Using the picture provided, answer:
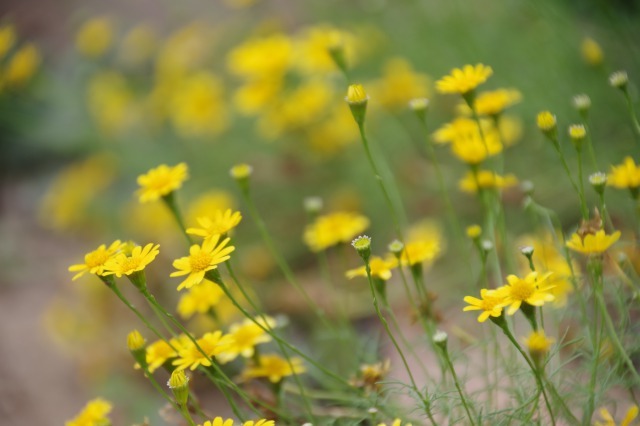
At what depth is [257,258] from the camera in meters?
2.09

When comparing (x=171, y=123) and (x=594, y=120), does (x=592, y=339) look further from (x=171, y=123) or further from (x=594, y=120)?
(x=171, y=123)

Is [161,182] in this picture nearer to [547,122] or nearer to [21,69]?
[547,122]

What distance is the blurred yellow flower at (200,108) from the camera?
88.4 inches

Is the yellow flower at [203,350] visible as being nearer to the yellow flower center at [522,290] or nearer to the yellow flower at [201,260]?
the yellow flower at [201,260]

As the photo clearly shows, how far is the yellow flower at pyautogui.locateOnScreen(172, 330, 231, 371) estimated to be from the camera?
2.96ft

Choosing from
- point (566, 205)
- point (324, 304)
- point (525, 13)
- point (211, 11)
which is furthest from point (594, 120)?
point (211, 11)

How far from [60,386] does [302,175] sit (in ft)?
2.93

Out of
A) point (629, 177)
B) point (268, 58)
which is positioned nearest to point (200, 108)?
point (268, 58)

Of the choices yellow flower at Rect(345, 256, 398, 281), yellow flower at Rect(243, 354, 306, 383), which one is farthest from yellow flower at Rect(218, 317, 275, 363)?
yellow flower at Rect(345, 256, 398, 281)

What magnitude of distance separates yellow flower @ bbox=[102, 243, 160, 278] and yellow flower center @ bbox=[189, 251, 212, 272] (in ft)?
0.13

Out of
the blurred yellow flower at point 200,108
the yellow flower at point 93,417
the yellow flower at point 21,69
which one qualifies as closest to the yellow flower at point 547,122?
the yellow flower at point 93,417

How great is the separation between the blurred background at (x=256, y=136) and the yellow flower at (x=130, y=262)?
80 centimetres

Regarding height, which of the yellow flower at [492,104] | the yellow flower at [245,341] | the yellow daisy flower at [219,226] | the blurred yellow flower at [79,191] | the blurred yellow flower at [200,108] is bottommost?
the blurred yellow flower at [79,191]

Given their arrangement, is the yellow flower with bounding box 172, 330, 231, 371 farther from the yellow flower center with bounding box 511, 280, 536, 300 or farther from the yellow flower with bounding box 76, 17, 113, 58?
the yellow flower with bounding box 76, 17, 113, 58
